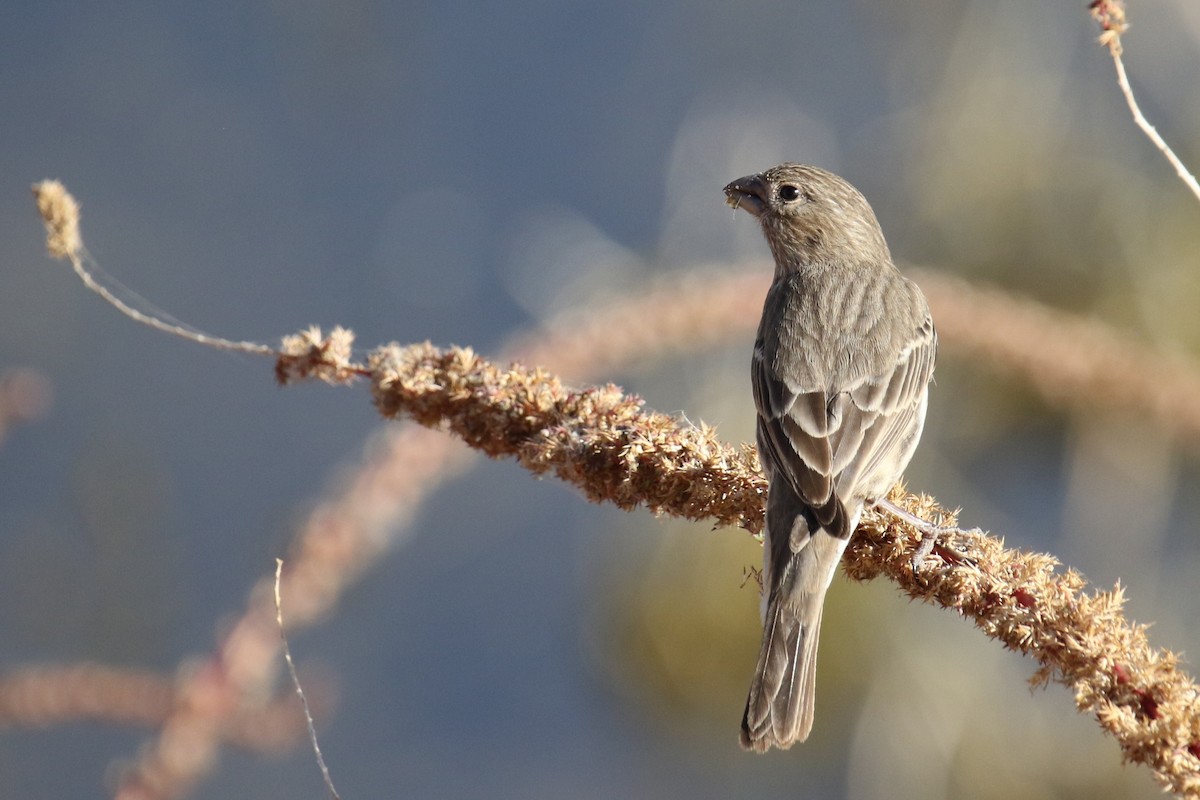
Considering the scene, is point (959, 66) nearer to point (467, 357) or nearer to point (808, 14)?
point (808, 14)

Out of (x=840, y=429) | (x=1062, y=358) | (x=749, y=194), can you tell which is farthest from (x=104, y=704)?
(x=749, y=194)

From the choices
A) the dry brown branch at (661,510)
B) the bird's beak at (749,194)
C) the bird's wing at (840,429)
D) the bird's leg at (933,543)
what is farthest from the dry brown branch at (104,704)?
the bird's beak at (749,194)

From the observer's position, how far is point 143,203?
716 cm


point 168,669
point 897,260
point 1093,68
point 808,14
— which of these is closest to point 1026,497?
point 897,260

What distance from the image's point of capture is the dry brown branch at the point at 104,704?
2.23 metres

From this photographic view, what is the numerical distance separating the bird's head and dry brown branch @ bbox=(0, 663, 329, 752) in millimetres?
2602

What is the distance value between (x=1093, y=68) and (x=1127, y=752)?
18.0 ft

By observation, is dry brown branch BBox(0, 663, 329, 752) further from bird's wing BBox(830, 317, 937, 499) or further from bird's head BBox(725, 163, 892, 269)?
bird's head BBox(725, 163, 892, 269)

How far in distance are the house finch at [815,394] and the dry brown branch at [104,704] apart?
98cm

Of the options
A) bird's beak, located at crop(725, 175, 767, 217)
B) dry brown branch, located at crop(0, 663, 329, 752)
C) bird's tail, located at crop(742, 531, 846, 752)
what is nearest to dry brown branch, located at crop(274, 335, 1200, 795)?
bird's tail, located at crop(742, 531, 846, 752)

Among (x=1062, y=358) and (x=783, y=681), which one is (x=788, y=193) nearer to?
(x=1062, y=358)

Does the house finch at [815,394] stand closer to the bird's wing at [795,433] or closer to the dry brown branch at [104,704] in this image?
the bird's wing at [795,433]

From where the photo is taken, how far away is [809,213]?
4406 millimetres

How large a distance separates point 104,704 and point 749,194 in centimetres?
284
